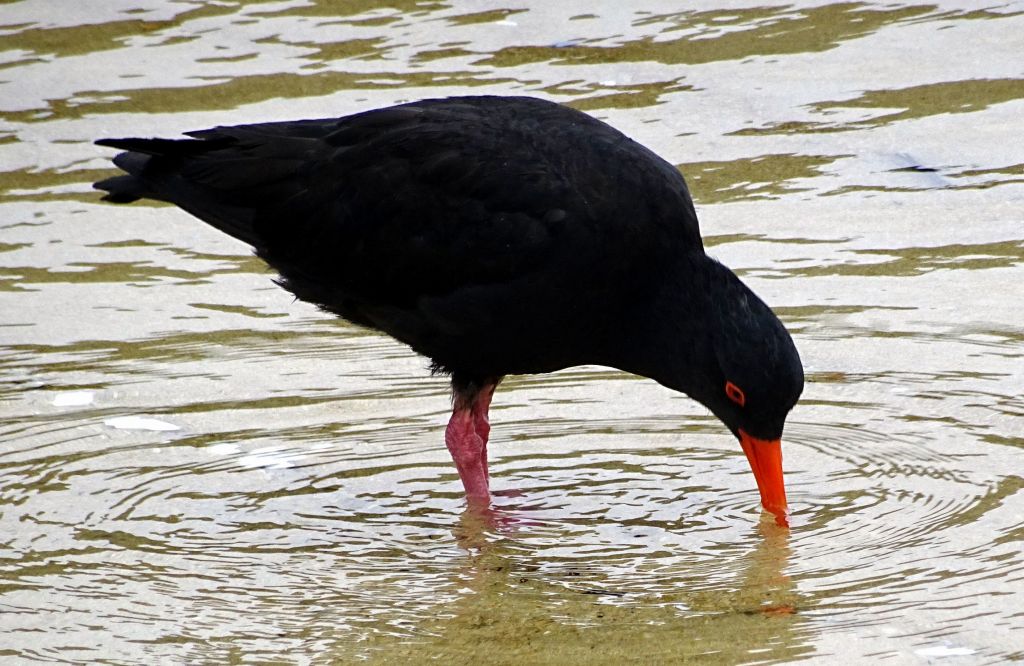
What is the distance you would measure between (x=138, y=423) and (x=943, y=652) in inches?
118

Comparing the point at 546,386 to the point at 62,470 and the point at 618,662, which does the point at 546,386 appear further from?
the point at 618,662

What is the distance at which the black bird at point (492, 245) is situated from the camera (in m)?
4.75

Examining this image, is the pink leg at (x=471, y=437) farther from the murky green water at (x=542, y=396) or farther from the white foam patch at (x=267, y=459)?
the white foam patch at (x=267, y=459)

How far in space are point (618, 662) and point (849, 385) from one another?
208 centimetres

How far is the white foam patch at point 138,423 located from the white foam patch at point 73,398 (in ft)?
0.63

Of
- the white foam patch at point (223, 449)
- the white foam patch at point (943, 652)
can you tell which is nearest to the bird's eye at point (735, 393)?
the white foam patch at point (943, 652)

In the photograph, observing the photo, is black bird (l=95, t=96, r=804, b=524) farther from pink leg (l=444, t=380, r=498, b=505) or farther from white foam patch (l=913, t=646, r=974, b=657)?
white foam patch (l=913, t=646, r=974, b=657)

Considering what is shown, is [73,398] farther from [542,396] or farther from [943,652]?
[943,652]

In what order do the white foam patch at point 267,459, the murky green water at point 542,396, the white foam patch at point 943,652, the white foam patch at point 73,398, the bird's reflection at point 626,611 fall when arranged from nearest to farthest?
1. the white foam patch at point 943,652
2. the bird's reflection at point 626,611
3. the murky green water at point 542,396
4. the white foam patch at point 267,459
5. the white foam patch at point 73,398

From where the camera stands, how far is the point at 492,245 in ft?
16.5

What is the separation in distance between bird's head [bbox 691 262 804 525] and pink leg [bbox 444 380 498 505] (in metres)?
0.80

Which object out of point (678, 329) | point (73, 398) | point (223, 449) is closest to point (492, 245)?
point (678, 329)

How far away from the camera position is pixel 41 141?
27.1 feet

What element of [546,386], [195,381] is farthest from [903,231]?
[195,381]
